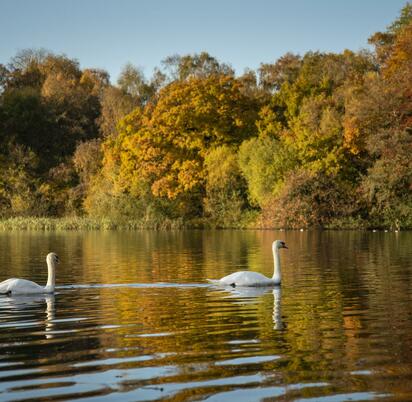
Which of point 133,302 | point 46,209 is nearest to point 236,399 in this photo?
point 133,302

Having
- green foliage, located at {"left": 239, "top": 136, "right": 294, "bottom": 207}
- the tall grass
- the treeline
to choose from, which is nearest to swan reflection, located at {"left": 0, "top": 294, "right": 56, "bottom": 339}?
the treeline

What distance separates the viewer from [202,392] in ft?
25.1

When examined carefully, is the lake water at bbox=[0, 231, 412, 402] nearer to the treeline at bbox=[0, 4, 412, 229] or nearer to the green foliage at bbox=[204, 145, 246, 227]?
the treeline at bbox=[0, 4, 412, 229]

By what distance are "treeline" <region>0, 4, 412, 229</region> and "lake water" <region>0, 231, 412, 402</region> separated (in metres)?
31.5

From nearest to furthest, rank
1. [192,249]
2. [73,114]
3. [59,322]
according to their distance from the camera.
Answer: [59,322] < [192,249] < [73,114]

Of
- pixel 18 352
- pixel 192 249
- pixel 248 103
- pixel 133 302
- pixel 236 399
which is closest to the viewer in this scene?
pixel 236 399

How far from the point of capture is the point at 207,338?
1075 centimetres

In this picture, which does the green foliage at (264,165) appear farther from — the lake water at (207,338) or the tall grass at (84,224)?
the lake water at (207,338)

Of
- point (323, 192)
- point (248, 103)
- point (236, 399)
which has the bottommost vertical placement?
point (236, 399)

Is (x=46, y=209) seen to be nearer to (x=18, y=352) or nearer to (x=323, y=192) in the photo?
(x=323, y=192)

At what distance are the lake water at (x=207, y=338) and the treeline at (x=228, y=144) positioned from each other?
3151 centimetres

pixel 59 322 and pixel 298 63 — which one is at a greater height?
pixel 298 63

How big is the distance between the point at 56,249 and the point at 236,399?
27.4m

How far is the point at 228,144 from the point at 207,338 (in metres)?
52.7
